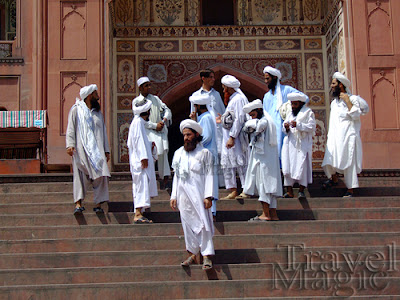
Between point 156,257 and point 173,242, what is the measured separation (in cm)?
40

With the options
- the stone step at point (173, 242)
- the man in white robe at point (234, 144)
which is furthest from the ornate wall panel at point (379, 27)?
the stone step at point (173, 242)

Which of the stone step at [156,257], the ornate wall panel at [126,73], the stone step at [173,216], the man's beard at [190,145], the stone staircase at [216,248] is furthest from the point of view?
the ornate wall panel at [126,73]

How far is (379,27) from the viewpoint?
619 inches

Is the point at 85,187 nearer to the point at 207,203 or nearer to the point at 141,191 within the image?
the point at 141,191

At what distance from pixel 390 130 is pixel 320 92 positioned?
9.50ft

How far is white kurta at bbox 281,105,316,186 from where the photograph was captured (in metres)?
9.77

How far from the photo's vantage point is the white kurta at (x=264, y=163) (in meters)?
8.88

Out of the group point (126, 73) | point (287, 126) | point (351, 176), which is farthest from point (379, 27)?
point (287, 126)

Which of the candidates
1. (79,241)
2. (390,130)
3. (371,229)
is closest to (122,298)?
(79,241)

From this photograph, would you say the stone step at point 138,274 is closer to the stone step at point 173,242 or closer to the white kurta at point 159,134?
the stone step at point 173,242

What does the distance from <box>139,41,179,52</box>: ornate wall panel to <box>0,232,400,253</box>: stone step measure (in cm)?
1016

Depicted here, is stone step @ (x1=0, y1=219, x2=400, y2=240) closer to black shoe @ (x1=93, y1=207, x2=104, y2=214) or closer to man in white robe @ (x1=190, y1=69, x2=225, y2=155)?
black shoe @ (x1=93, y1=207, x2=104, y2=214)

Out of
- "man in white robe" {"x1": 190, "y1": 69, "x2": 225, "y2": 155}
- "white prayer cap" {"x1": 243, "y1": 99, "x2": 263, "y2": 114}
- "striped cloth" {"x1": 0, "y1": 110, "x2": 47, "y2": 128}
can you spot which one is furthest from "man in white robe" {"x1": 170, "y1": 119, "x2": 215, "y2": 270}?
"striped cloth" {"x1": 0, "y1": 110, "x2": 47, "y2": 128}

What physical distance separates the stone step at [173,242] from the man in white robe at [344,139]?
1.81 metres
